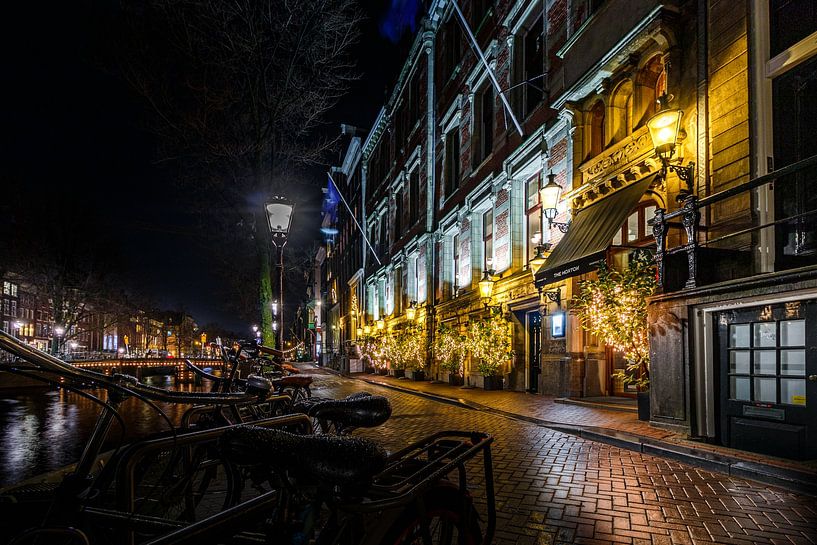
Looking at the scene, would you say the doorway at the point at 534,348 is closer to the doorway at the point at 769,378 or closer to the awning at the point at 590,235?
the awning at the point at 590,235

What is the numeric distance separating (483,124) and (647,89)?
32.9 feet

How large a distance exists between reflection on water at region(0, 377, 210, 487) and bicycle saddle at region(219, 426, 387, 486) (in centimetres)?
324

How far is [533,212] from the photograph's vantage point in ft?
54.9

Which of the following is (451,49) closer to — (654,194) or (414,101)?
(414,101)

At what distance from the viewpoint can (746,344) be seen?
6.97 meters

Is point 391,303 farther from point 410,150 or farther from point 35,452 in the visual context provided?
point 35,452

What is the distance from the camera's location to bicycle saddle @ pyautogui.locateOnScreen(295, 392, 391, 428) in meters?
3.15

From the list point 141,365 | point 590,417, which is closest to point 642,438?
point 590,417

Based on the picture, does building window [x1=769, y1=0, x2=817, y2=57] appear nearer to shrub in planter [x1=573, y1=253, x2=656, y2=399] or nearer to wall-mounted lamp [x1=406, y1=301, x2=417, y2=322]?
shrub in planter [x1=573, y1=253, x2=656, y2=399]

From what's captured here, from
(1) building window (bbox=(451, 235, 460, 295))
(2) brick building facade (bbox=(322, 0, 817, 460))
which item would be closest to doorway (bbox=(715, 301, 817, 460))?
(2) brick building facade (bbox=(322, 0, 817, 460))

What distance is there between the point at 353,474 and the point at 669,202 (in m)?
10.8

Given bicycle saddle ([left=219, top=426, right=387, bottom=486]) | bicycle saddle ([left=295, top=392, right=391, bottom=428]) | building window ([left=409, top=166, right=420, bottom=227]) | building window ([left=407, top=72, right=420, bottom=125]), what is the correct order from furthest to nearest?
building window ([left=407, top=72, right=420, bottom=125]), building window ([left=409, top=166, right=420, bottom=227]), bicycle saddle ([left=295, top=392, right=391, bottom=428]), bicycle saddle ([left=219, top=426, right=387, bottom=486])

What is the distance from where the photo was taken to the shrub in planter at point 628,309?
9.25 metres

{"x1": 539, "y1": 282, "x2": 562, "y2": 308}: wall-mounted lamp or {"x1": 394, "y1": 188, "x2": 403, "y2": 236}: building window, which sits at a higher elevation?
{"x1": 394, "y1": 188, "x2": 403, "y2": 236}: building window
